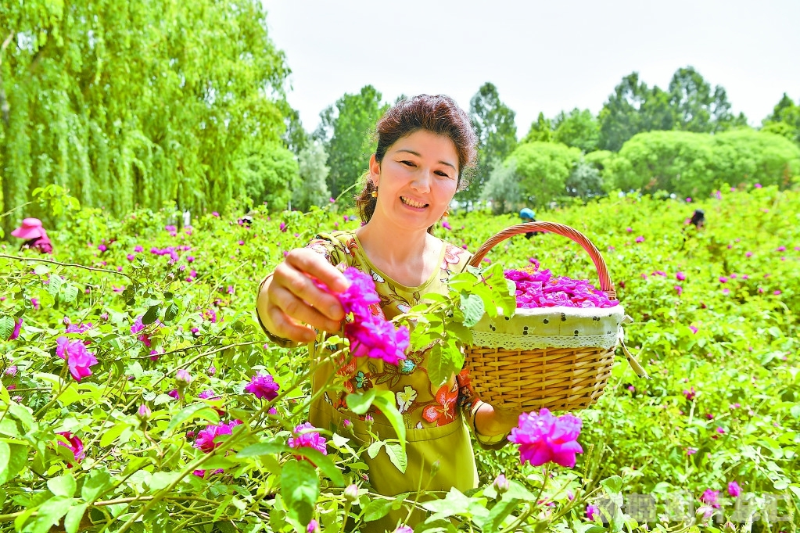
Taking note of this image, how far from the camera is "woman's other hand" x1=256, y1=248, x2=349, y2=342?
1.89ft

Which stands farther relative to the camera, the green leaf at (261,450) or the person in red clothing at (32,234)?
the person in red clothing at (32,234)

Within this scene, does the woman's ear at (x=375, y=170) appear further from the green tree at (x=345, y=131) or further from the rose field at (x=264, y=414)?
the green tree at (x=345, y=131)

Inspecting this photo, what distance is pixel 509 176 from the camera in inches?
1329

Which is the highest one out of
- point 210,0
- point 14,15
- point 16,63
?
point 210,0

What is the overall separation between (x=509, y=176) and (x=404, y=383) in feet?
111

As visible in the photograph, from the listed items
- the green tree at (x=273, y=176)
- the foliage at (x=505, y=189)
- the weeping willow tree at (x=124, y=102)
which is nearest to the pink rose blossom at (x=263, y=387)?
the weeping willow tree at (x=124, y=102)

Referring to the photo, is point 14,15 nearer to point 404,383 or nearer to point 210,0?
point 210,0

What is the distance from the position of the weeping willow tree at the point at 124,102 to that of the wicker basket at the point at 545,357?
4.54 m

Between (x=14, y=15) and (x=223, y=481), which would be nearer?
(x=223, y=481)

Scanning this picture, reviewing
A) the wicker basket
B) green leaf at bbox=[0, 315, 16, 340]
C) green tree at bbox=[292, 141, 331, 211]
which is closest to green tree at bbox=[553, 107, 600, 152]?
green tree at bbox=[292, 141, 331, 211]

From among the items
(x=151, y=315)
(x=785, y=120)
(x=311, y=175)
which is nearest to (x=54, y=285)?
(x=151, y=315)

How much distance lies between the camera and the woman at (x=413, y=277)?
1.23 meters

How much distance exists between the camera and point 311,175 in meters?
30.7

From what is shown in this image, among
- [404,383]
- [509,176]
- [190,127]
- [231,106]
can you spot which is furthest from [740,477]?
[509,176]
